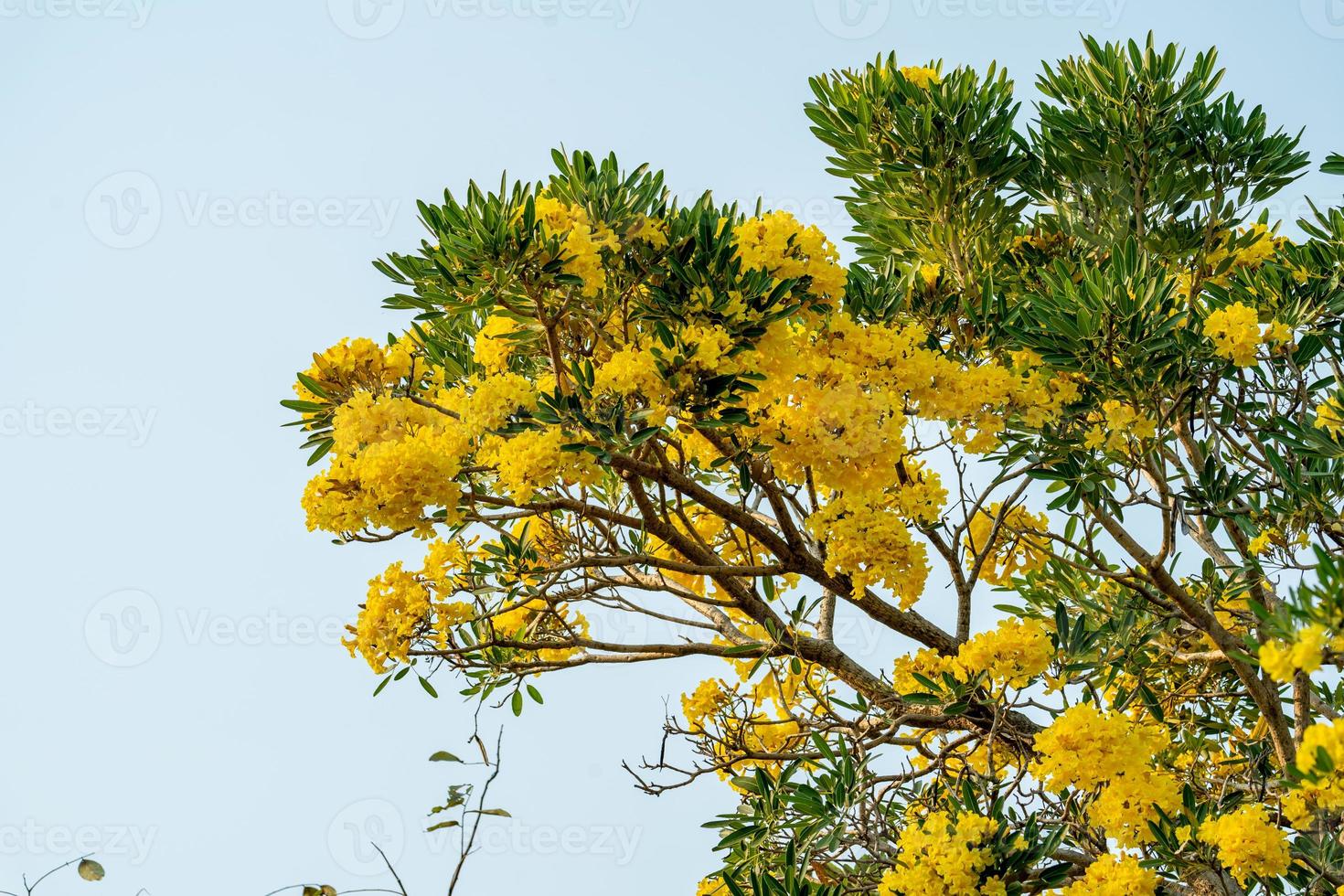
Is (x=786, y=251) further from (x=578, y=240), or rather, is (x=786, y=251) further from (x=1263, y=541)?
(x=1263, y=541)

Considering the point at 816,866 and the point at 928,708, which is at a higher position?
the point at 928,708

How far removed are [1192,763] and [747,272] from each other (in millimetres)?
2711

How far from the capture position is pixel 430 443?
3699mm

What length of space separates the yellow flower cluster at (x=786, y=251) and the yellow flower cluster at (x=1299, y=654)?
2.06 metres

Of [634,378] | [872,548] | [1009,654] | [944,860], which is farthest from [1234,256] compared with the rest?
[944,860]

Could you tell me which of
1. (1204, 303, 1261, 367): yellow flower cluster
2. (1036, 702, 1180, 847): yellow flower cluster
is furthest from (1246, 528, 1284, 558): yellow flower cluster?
(1036, 702, 1180, 847): yellow flower cluster

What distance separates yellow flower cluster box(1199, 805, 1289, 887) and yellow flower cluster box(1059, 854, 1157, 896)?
0.21 metres

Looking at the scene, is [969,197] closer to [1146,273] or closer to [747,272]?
[1146,273]

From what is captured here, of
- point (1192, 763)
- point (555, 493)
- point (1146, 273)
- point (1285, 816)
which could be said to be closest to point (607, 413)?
point (555, 493)

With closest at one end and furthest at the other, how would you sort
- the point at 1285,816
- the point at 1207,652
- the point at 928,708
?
the point at 1285,816 → the point at 928,708 → the point at 1207,652

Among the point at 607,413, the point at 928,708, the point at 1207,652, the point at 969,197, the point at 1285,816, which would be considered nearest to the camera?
the point at 607,413

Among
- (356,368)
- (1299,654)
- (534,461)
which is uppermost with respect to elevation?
(356,368)

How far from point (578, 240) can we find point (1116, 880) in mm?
2445

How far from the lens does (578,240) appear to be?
3605 mm
